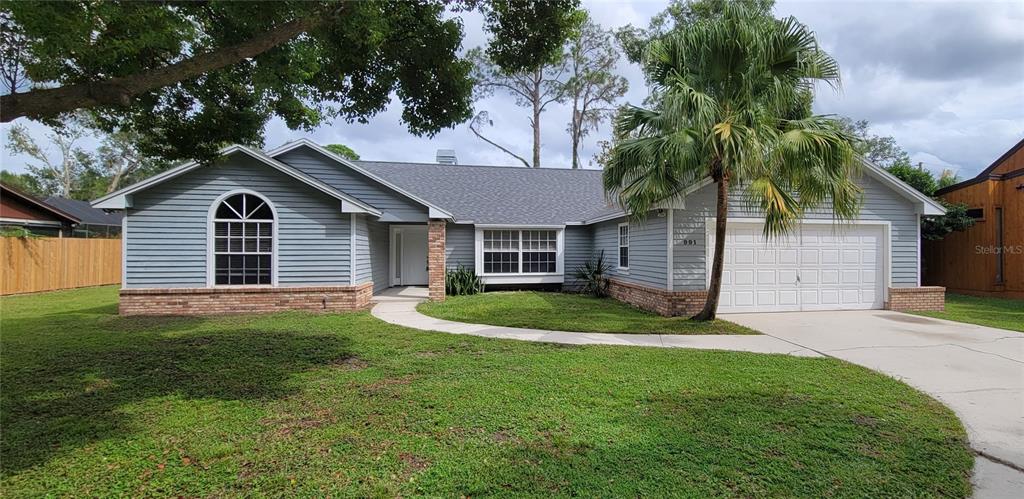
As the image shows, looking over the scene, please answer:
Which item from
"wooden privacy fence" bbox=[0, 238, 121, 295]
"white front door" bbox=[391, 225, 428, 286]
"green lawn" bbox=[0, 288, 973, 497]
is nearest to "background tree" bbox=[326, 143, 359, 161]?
"wooden privacy fence" bbox=[0, 238, 121, 295]

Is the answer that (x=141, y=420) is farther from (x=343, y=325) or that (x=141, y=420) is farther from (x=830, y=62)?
(x=830, y=62)

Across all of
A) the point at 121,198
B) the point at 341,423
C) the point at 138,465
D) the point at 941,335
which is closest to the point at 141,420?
the point at 138,465

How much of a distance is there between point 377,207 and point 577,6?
29.2ft

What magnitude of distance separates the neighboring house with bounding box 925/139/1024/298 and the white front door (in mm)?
18593

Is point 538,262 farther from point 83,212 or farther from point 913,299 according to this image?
point 83,212

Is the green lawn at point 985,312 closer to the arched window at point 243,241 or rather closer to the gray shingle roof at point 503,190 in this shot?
the gray shingle roof at point 503,190

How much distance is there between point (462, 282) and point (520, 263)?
89.3 inches

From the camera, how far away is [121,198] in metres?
10.2

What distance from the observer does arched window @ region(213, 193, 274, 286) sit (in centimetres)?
1091

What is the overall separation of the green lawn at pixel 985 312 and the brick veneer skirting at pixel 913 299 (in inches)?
10.8

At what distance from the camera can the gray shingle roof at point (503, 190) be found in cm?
1630

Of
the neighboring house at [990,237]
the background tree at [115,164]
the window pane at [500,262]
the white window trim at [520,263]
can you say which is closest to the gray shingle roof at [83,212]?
the background tree at [115,164]

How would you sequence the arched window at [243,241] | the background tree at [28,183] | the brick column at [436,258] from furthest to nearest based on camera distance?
the background tree at [28,183] → the brick column at [436,258] → the arched window at [243,241]

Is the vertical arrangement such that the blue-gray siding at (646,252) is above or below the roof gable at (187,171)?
below
